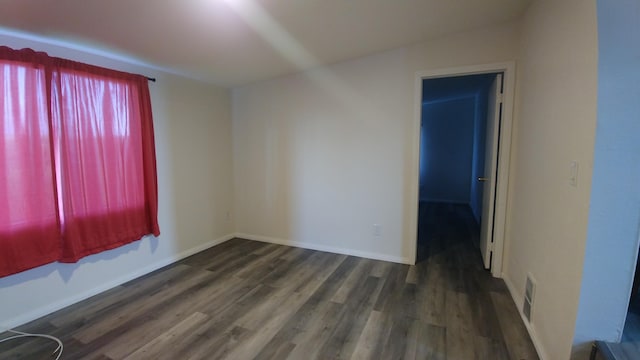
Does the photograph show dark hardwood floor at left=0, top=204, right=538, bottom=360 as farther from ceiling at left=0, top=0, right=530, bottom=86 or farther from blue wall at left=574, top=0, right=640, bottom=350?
ceiling at left=0, top=0, right=530, bottom=86

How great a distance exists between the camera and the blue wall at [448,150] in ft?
22.1

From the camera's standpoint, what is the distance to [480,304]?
2.36 metres

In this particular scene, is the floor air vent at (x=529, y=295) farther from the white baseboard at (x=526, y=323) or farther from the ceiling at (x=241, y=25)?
the ceiling at (x=241, y=25)

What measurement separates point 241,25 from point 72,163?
1810 mm

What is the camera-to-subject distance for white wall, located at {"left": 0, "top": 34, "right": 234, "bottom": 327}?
2.23 meters

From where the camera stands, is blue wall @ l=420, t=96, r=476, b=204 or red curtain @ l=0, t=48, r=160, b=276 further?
blue wall @ l=420, t=96, r=476, b=204

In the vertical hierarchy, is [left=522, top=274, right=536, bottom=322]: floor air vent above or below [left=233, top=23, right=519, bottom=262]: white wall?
below

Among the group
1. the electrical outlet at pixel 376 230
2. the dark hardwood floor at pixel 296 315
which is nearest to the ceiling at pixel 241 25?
the electrical outlet at pixel 376 230

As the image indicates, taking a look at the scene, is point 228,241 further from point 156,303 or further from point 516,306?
point 516,306

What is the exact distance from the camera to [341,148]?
11.3 feet

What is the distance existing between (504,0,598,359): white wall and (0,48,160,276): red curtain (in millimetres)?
3408

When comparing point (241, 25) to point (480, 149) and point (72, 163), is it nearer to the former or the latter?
point (72, 163)

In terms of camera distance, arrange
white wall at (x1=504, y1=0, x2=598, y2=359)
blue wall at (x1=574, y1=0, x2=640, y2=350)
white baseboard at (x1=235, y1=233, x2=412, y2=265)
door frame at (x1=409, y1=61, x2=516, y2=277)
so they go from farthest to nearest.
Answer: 1. white baseboard at (x1=235, y1=233, x2=412, y2=265)
2. door frame at (x1=409, y1=61, x2=516, y2=277)
3. white wall at (x1=504, y1=0, x2=598, y2=359)
4. blue wall at (x1=574, y1=0, x2=640, y2=350)

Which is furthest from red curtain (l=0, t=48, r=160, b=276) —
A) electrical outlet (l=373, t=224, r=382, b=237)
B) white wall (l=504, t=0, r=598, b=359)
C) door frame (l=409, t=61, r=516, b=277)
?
white wall (l=504, t=0, r=598, b=359)
